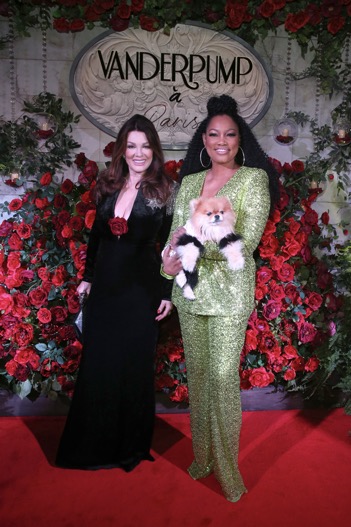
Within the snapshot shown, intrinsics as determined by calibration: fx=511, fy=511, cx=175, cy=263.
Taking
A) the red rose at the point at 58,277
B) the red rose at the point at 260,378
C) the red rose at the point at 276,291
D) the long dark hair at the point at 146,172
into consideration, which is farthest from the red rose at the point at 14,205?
the red rose at the point at 260,378

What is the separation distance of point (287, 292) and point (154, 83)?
1.60 metres

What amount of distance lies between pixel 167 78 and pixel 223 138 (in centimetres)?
128

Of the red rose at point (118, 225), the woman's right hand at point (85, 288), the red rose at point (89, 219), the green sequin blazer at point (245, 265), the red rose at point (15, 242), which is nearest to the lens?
the green sequin blazer at point (245, 265)

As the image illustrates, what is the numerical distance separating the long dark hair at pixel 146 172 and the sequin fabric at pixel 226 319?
19 cm

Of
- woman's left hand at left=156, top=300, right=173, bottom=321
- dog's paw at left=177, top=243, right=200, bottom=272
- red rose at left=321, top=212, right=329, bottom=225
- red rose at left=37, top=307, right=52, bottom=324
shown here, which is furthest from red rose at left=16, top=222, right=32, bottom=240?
red rose at left=321, top=212, right=329, bottom=225

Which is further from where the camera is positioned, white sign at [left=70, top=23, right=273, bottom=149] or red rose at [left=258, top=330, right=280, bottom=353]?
white sign at [left=70, top=23, right=273, bottom=149]

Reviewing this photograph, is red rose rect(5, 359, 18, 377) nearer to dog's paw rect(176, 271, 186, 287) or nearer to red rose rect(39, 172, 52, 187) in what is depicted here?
red rose rect(39, 172, 52, 187)

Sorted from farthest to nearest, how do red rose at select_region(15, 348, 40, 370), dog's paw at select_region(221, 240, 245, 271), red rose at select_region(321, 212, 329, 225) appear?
red rose at select_region(321, 212, 329, 225) < red rose at select_region(15, 348, 40, 370) < dog's paw at select_region(221, 240, 245, 271)

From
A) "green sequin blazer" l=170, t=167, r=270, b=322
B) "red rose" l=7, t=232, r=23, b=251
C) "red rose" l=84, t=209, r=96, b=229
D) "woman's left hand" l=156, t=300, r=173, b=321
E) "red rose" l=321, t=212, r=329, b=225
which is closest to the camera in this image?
"green sequin blazer" l=170, t=167, r=270, b=322

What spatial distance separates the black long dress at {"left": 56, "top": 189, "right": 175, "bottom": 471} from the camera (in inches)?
97.5

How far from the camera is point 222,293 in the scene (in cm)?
223

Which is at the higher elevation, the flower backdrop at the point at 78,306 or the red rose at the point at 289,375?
the flower backdrop at the point at 78,306

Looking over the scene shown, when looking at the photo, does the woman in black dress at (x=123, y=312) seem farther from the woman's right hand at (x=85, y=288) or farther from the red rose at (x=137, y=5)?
the red rose at (x=137, y=5)

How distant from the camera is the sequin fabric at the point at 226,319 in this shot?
2.22 m
